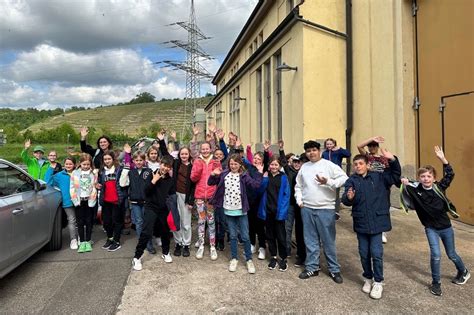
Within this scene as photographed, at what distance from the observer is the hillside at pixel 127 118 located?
3265 inches

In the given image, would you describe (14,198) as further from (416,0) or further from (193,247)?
(416,0)

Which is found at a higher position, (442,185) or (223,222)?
(442,185)

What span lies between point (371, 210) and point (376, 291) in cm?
89

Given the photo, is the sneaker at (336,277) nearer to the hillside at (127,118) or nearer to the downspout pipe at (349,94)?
the downspout pipe at (349,94)

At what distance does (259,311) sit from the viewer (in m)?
3.62

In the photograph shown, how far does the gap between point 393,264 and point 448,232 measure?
115 cm

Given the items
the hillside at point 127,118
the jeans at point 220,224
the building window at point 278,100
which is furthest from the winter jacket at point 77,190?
the hillside at point 127,118

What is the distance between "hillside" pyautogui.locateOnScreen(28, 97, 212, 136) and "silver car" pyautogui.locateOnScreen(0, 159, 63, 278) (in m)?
72.7

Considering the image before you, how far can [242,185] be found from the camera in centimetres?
491

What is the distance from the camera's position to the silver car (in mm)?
4055

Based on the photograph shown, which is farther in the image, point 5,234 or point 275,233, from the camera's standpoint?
point 275,233

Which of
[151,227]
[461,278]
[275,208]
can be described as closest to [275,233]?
[275,208]

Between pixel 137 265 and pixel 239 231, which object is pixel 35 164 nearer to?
pixel 137 265

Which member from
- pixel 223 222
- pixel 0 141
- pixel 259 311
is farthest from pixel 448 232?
pixel 0 141
